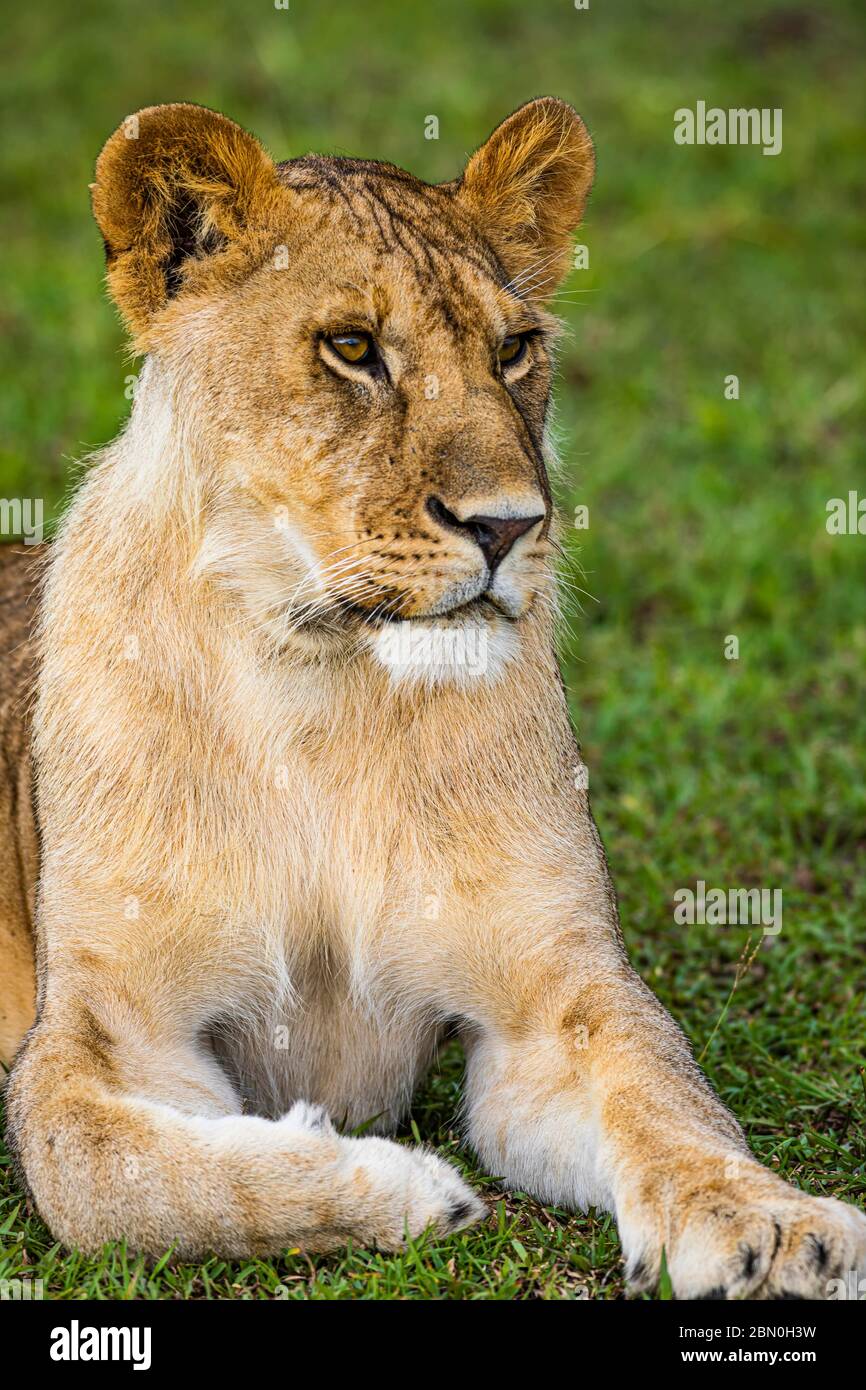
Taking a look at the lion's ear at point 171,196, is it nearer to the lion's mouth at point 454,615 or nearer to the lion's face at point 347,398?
the lion's face at point 347,398

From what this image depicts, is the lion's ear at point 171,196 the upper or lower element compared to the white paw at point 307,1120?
upper

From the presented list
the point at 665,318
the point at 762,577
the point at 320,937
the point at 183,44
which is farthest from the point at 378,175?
the point at 183,44

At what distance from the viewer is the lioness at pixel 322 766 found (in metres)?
3.30

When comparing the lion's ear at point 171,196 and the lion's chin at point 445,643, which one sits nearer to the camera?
the lion's chin at point 445,643

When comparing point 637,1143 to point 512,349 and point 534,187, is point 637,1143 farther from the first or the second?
point 534,187

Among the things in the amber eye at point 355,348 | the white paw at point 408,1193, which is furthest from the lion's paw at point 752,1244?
the amber eye at point 355,348

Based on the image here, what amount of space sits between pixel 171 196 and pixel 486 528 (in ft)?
3.14

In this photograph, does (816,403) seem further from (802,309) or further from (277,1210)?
(277,1210)

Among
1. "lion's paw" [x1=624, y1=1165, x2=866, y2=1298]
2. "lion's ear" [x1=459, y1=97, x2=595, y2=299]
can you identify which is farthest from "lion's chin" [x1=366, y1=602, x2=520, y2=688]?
"lion's paw" [x1=624, y1=1165, x2=866, y2=1298]

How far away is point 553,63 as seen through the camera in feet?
41.0

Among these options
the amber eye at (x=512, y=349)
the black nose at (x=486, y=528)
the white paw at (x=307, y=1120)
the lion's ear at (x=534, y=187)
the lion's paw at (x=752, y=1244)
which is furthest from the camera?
the lion's ear at (x=534, y=187)

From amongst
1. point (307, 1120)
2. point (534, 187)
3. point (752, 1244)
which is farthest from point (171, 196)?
point (752, 1244)

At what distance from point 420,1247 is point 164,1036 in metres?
0.68

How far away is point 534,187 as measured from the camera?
4090 mm
